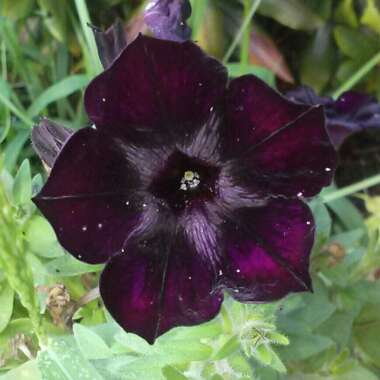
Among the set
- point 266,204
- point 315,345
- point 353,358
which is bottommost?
point 353,358

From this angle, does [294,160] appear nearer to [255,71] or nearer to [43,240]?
[43,240]

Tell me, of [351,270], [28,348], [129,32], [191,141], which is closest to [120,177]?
[191,141]

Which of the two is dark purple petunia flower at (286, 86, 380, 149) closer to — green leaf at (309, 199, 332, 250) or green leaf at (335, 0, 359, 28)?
green leaf at (309, 199, 332, 250)

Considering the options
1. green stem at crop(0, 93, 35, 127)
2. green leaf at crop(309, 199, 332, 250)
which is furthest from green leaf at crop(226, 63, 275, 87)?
green leaf at crop(309, 199, 332, 250)

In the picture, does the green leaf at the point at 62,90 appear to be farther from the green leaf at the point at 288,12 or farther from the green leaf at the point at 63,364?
the green leaf at the point at 63,364

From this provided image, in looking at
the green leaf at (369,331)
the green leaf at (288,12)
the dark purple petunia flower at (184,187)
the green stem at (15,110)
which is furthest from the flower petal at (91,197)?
the green leaf at (288,12)

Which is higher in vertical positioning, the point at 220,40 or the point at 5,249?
the point at 5,249

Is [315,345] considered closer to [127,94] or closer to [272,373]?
[272,373]

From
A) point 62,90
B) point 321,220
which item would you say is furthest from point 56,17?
point 321,220

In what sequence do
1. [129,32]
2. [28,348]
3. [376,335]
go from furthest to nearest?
[129,32]
[376,335]
[28,348]
